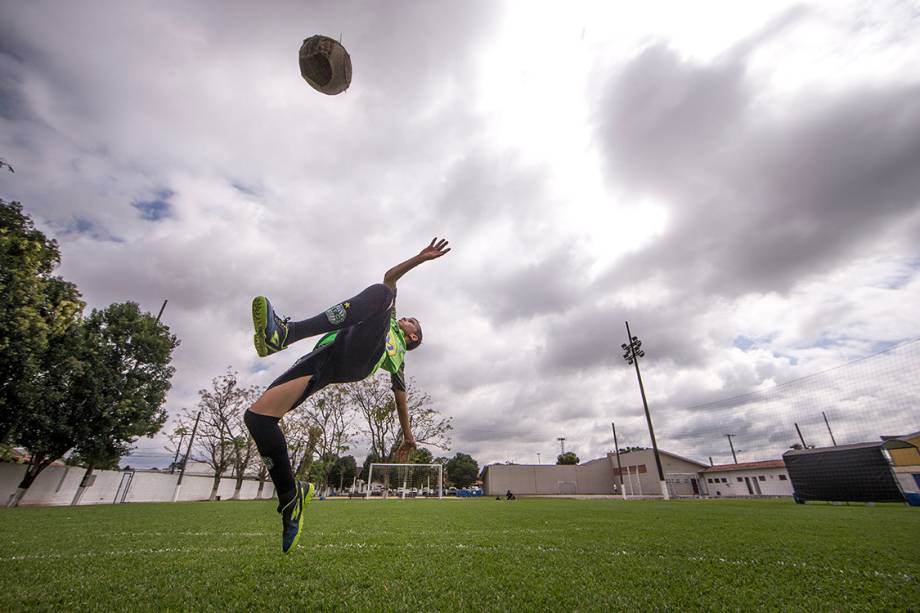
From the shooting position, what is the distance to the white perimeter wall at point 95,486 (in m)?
19.4

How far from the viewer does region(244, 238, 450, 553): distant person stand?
2.57 meters

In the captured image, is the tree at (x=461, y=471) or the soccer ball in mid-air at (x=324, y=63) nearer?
the soccer ball in mid-air at (x=324, y=63)

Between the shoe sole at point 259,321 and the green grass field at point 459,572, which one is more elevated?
the shoe sole at point 259,321

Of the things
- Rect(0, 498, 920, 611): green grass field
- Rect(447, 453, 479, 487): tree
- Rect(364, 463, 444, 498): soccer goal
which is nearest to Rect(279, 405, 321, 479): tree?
Rect(364, 463, 444, 498): soccer goal

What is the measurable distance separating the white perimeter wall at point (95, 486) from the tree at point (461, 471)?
153ft

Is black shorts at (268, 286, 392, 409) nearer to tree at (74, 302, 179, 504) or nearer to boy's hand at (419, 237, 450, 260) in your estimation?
boy's hand at (419, 237, 450, 260)

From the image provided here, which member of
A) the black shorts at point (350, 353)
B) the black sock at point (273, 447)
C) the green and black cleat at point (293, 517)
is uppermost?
the black shorts at point (350, 353)

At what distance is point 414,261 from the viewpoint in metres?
3.12

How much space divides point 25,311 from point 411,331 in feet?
53.0

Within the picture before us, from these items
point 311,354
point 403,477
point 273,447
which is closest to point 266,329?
point 311,354

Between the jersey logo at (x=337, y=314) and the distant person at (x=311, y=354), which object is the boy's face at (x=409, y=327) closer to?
the distant person at (x=311, y=354)

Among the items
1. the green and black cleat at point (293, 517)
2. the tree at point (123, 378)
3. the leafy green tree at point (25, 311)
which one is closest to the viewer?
the green and black cleat at point (293, 517)

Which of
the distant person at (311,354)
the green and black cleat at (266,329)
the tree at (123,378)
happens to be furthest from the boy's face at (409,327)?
the tree at (123,378)

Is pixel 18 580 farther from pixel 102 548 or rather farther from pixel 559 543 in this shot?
pixel 559 543
